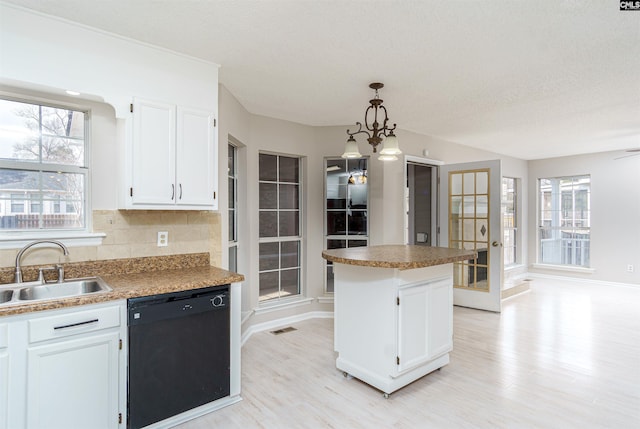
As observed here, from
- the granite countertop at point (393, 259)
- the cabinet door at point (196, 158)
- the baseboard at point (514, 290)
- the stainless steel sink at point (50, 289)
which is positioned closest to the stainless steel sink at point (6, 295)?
the stainless steel sink at point (50, 289)

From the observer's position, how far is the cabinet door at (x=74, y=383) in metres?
1.76

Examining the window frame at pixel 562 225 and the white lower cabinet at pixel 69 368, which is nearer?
the white lower cabinet at pixel 69 368

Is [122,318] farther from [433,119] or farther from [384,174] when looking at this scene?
[433,119]

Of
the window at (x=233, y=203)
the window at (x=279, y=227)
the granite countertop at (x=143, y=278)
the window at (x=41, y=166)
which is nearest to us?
the granite countertop at (x=143, y=278)

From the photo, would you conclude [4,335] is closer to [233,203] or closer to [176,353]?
[176,353]

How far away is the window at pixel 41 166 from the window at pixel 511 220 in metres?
7.52

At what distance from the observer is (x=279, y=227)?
4344 millimetres

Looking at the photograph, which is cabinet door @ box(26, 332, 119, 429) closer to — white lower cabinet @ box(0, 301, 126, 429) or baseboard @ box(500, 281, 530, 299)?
white lower cabinet @ box(0, 301, 126, 429)

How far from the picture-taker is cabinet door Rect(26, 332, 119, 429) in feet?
5.77

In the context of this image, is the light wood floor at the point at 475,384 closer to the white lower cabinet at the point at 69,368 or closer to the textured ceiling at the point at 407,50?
the white lower cabinet at the point at 69,368

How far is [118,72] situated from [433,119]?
11.5ft

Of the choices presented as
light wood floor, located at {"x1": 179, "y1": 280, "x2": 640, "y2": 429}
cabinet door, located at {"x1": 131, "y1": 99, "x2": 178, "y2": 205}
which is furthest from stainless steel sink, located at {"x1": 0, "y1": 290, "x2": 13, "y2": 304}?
light wood floor, located at {"x1": 179, "y1": 280, "x2": 640, "y2": 429}

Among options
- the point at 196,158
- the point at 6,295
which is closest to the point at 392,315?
the point at 196,158

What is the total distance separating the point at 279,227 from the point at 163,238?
1.80 meters
